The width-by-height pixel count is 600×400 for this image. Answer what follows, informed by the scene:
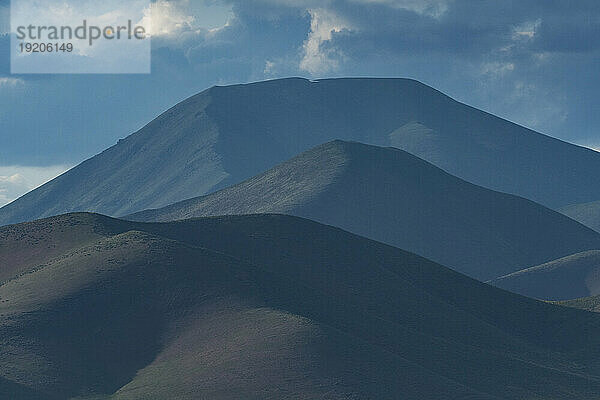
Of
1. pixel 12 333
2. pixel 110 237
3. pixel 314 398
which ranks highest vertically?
pixel 110 237

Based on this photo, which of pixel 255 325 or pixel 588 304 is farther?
pixel 588 304

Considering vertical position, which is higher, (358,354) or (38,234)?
(38,234)

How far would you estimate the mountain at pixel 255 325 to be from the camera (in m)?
84.0

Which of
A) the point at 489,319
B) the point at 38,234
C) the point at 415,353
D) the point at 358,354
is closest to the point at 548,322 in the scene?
the point at 489,319

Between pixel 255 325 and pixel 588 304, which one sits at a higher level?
pixel 588 304

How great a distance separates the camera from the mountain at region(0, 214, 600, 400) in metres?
84.0

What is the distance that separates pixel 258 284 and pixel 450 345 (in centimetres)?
2015

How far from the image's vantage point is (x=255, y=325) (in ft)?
301

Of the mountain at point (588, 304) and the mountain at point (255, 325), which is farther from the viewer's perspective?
the mountain at point (588, 304)

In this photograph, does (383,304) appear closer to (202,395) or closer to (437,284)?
(437,284)

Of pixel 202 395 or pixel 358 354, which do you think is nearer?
pixel 202 395

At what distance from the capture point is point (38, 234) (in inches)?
4850

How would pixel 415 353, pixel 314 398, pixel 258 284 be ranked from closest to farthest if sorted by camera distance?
1. pixel 314 398
2. pixel 415 353
3. pixel 258 284

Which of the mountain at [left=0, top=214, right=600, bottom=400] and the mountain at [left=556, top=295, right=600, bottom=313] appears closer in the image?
the mountain at [left=0, top=214, right=600, bottom=400]
